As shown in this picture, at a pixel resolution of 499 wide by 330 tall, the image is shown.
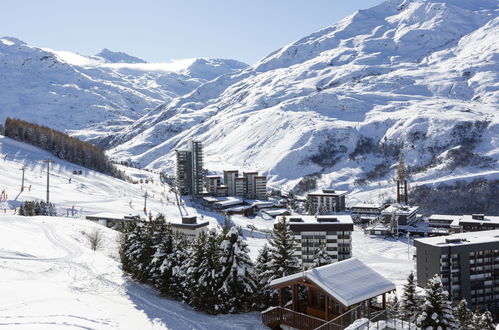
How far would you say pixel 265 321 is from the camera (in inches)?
1054

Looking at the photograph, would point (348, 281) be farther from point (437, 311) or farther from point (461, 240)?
point (461, 240)

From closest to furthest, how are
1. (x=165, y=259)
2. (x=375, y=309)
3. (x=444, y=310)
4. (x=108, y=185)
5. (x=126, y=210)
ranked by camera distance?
1. (x=444, y=310)
2. (x=375, y=309)
3. (x=165, y=259)
4. (x=126, y=210)
5. (x=108, y=185)

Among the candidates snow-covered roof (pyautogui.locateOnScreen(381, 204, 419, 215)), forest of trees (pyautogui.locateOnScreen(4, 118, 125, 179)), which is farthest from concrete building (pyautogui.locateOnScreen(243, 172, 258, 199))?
snow-covered roof (pyautogui.locateOnScreen(381, 204, 419, 215))

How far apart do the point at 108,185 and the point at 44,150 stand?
39.3 m

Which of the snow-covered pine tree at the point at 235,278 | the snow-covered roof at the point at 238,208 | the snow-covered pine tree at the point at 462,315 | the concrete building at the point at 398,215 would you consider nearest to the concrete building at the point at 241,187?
the snow-covered roof at the point at 238,208

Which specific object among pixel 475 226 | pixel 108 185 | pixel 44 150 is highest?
pixel 44 150

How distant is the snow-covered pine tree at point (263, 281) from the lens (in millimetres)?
30344

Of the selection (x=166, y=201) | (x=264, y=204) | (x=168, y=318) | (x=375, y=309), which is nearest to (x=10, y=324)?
(x=168, y=318)

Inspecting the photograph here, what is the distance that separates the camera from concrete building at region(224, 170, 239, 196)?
589ft

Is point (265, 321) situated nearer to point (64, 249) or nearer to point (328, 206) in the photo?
point (64, 249)

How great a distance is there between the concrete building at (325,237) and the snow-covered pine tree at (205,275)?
145ft

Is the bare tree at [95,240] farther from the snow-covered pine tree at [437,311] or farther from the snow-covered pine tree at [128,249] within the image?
the snow-covered pine tree at [437,311]

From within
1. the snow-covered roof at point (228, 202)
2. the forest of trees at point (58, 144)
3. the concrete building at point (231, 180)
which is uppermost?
the forest of trees at point (58, 144)

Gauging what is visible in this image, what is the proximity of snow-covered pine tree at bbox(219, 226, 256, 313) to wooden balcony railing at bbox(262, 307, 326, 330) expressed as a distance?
11.5 ft
